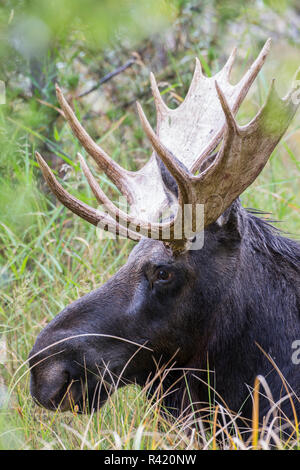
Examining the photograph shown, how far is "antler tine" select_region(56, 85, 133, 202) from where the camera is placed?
9.00 feet

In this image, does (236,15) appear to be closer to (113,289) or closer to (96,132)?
(96,132)

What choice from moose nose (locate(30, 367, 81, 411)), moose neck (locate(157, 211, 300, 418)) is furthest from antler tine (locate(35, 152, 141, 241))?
moose nose (locate(30, 367, 81, 411))

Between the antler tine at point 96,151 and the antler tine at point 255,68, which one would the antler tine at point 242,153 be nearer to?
the antler tine at point 255,68

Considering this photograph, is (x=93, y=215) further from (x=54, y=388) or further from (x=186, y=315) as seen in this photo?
(x=54, y=388)

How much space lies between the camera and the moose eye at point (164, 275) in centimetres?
259

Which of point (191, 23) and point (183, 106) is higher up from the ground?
point (191, 23)

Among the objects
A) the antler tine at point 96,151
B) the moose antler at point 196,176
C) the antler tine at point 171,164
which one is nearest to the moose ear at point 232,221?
the moose antler at point 196,176

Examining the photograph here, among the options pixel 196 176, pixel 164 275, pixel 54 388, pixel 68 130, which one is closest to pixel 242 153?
pixel 196 176

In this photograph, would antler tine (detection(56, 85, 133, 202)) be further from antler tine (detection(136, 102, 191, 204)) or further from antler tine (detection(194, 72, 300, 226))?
antler tine (detection(194, 72, 300, 226))

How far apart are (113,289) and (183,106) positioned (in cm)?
131

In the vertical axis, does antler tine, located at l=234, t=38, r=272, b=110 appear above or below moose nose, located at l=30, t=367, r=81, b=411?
above

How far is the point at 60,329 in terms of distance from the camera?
2.57 meters
